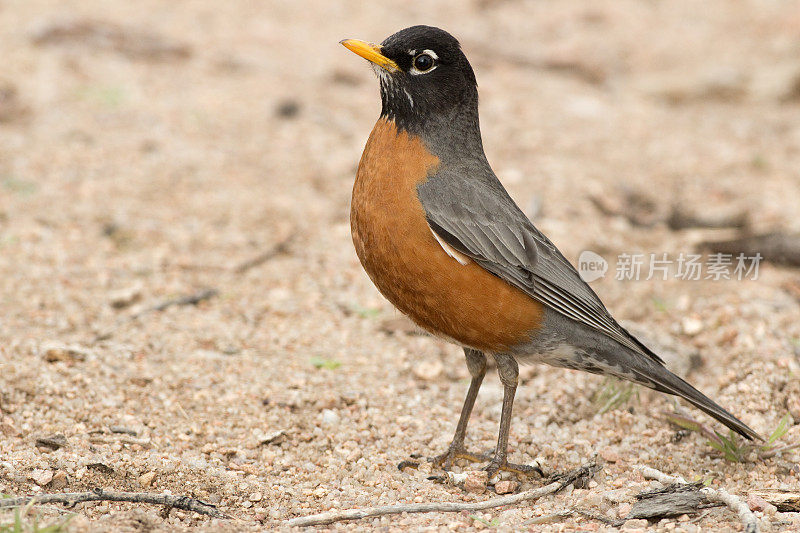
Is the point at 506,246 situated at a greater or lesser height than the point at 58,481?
greater

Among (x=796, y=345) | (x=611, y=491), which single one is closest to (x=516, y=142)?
(x=796, y=345)

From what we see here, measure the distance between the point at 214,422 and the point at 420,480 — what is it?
1215 mm

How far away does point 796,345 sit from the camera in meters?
5.67

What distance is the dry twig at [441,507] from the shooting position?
382 cm

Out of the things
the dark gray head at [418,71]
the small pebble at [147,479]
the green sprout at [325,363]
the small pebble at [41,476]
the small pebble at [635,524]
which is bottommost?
the small pebble at [147,479]

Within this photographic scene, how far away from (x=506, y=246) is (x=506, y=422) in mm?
941

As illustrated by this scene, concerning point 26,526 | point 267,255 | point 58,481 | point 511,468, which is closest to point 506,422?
point 511,468

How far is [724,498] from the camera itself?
388cm

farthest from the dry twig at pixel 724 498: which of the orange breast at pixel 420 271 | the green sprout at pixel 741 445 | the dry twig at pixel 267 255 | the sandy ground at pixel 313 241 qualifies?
the dry twig at pixel 267 255

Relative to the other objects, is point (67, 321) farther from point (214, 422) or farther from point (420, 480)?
point (420, 480)

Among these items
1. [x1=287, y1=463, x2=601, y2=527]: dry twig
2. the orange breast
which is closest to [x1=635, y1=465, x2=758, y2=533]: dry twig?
[x1=287, y1=463, x2=601, y2=527]: dry twig

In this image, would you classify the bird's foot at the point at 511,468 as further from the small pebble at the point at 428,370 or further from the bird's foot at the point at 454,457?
the small pebble at the point at 428,370

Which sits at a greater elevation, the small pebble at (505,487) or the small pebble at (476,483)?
the small pebble at (505,487)

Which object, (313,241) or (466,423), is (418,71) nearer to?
(466,423)
